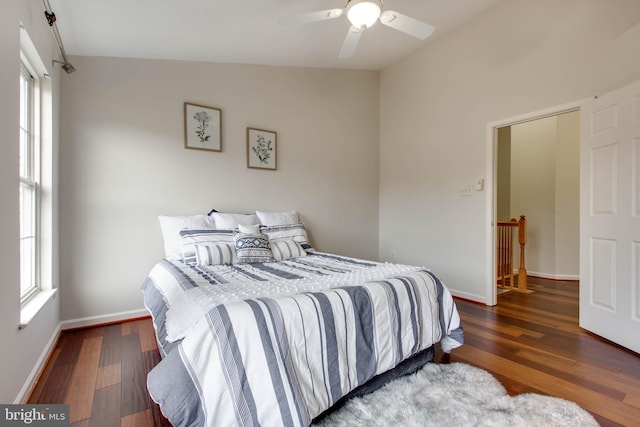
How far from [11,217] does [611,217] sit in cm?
394

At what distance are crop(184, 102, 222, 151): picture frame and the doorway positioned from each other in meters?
3.70

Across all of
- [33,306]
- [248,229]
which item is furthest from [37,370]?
[248,229]

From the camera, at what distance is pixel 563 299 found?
3.65 metres

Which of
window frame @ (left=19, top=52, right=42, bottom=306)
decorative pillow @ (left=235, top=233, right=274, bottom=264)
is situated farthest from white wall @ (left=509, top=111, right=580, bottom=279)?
window frame @ (left=19, top=52, right=42, bottom=306)

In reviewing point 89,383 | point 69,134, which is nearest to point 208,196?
point 69,134

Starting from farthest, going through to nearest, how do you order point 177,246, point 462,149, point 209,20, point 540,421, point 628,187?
point 462,149 → point 177,246 → point 209,20 → point 628,187 → point 540,421

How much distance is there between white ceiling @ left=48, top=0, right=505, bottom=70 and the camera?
227 cm

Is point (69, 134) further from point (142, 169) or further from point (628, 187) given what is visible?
point (628, 187)

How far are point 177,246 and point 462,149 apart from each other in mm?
3224

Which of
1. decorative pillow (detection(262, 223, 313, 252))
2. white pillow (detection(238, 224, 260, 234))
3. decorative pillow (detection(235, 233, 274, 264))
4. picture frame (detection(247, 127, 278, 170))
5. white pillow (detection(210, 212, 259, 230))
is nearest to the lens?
decorative pillow (detection(235, 233, 274, 264))

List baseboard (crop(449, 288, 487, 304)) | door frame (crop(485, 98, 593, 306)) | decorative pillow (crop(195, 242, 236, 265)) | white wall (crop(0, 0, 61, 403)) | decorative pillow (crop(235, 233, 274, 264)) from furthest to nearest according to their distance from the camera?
baseboard (crop(449, 288, 487, 304)) → door frame (crop(485, 98, 593, 306)) → decorative pillow (crop(235, 233, 274, 264)) → decorative pillow (crop(195, 242, 236, 265)) → white wall (crop(0, 0, 61, 403))

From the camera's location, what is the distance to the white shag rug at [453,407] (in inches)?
57.6

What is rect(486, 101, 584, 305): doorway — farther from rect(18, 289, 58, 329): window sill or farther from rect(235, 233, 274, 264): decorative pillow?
rect(18, 289, 58, 329): window sill

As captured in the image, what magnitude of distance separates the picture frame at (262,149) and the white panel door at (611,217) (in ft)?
9.87
